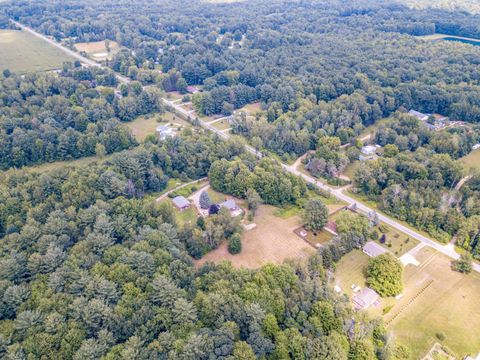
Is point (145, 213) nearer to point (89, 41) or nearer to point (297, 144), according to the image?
point (297, 144)

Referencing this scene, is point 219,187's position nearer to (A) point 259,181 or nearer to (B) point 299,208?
(A) point 259,181

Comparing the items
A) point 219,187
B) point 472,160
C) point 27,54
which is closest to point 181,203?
point 219,187

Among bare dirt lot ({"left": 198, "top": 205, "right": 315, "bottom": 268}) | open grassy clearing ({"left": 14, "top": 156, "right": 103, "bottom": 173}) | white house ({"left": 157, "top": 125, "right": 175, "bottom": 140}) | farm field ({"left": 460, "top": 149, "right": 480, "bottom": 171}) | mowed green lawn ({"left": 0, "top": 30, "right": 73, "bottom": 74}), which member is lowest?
open grassy clearing ({"left": 14, "top": 156, "right": 103, "bottom": 173})

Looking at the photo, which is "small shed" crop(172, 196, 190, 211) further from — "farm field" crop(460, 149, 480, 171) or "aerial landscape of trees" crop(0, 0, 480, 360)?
"farm field" crop(460, 149, 480, 171)

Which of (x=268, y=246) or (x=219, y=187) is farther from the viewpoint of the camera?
(x=219, y=187)

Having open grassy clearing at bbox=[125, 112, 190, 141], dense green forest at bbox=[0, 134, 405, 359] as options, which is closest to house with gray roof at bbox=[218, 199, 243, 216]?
dense green forest at bbox=[0, 134, 405, 359]

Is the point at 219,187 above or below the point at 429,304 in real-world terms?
above

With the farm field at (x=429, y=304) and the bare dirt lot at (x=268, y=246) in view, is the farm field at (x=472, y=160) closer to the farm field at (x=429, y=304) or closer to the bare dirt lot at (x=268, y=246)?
the farm field at (x=429, y=304)

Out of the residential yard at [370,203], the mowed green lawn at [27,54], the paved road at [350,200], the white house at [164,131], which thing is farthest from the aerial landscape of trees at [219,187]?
the mowed green lawn at [27,54]
